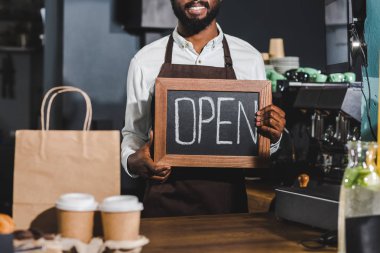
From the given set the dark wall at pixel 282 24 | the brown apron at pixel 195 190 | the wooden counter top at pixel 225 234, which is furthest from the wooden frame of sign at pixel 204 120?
the dark wall at pixel 282 24

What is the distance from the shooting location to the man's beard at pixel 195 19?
7.67 feet

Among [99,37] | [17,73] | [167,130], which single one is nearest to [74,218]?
[167,130]

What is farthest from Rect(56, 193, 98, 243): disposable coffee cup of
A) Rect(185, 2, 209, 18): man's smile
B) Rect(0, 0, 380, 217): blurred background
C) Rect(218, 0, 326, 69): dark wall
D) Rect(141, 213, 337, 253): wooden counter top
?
Rect(218, 0, 326, 69): dark wall

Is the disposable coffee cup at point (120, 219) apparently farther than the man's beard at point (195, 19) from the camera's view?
No

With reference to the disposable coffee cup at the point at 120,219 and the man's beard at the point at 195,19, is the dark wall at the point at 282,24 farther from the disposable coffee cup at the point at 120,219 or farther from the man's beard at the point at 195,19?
the disposable coffee cup at the point at 120,219

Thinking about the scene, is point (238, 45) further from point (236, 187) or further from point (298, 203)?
point (298, 203)

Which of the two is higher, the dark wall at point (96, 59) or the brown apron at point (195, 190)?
the dark wall at point (96, 59)

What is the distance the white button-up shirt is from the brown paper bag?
1.04 metres

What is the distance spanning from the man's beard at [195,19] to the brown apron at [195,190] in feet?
0.56

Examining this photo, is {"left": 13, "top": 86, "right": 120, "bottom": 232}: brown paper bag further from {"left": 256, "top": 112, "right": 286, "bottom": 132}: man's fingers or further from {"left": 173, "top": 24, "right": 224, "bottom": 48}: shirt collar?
{"left": 173, "top": 24, "right": 224, "bottom": 48}: shirt collar

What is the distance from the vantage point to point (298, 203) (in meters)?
1.57

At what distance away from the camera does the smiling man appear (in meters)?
2.31

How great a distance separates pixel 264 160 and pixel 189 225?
59cm

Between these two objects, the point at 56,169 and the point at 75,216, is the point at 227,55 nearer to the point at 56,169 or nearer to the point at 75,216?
the point at 56,169
